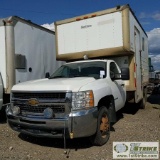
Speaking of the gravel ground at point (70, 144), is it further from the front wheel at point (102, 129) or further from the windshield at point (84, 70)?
the windshield at point (84, 70)

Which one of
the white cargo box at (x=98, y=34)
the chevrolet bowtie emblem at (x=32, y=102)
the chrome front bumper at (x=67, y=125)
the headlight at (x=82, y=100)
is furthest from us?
the white cargo box at (x=98, y=34)

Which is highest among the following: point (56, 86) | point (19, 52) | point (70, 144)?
point (19, 52)

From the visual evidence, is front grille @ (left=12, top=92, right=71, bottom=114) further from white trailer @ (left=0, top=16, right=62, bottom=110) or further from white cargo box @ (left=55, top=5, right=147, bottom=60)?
white cargo box @ (left=55, top=5, right=147, bottom=60)

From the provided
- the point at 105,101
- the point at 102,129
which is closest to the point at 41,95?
the point at 102,129

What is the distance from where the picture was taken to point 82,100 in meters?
5.10

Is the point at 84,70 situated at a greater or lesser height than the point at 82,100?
greater

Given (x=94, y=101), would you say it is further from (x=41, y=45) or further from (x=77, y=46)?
(x=41, y=45)

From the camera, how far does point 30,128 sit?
5.34 m

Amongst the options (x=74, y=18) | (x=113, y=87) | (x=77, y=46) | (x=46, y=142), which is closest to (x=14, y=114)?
(x=46, y=142)

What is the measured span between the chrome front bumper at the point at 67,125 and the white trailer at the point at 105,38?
3.39m

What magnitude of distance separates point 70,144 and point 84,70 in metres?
2.01

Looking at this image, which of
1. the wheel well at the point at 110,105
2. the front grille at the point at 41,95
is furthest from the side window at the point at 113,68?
the front grille at the point at 41,95

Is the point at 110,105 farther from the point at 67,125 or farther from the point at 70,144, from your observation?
the point at 67,125

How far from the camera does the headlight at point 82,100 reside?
16.6ft
